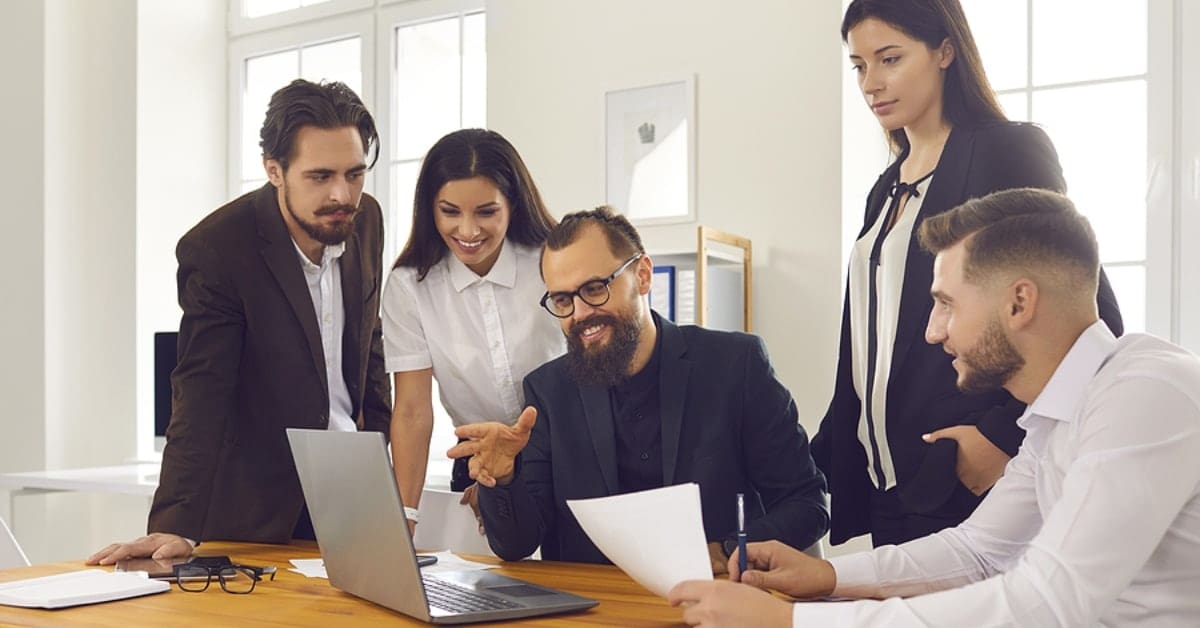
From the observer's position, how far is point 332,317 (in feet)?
8.14

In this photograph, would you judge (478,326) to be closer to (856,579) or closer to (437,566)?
(437,566)

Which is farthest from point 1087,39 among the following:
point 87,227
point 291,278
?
point 87,227

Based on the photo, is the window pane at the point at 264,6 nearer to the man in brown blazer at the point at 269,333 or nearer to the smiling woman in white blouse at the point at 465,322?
the man in brown blazer at the point at 269,333

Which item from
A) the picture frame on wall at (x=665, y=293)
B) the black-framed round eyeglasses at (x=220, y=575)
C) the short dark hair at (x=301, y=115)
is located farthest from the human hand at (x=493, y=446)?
the picture frame on wall at (x=665, y=293)

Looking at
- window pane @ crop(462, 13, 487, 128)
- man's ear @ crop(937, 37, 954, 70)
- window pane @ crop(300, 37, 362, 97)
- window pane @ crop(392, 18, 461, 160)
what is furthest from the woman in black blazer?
window pane @ crop(300, 37, 362, 97)

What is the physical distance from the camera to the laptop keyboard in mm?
1496

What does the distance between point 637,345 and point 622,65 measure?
2.03 m

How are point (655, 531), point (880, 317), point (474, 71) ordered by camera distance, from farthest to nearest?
1. point (474, 71)
2. point (880, 317)
3. point (655, 531)

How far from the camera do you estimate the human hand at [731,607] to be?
1.31m

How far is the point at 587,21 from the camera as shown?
158 inches

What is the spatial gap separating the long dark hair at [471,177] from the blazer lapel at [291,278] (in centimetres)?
21

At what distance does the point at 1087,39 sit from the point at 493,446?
8.64 ft

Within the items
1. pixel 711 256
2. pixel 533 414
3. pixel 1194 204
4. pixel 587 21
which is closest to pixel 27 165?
pixel 587 21

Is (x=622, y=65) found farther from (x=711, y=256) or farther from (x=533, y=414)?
(x=533, y=414)
